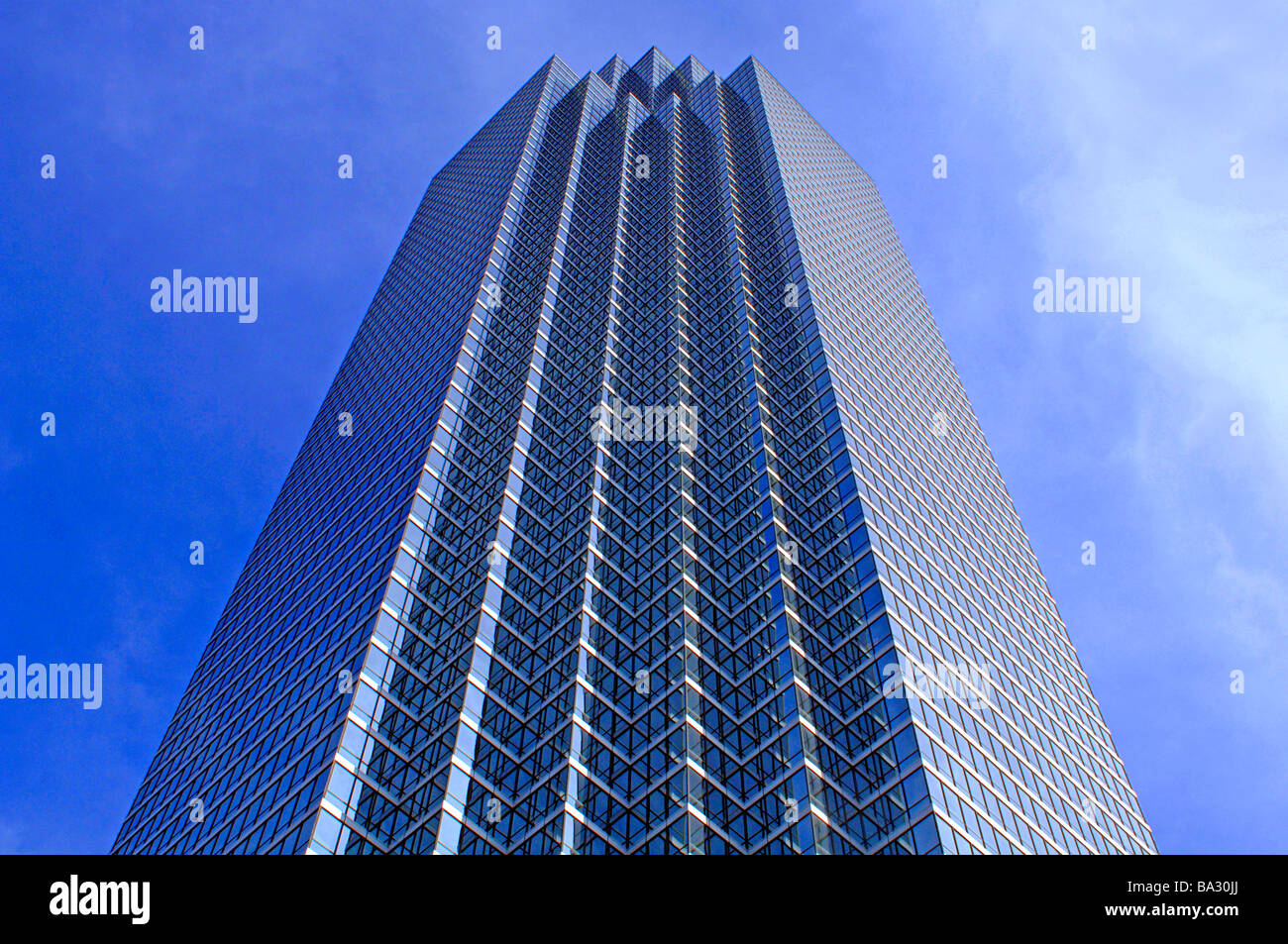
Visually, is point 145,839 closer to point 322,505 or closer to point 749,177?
point 322,505

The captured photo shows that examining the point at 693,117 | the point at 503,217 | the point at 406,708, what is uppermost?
the point at 693,117

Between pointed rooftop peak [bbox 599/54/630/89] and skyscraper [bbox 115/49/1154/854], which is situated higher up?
pointed rooftop peak [bbox 599/54/630/89]

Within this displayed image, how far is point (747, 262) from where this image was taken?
120m

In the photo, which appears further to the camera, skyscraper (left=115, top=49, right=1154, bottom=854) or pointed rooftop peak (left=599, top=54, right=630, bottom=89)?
pointed rooftop peak (left=599, top=54, right=630, bottom=89)

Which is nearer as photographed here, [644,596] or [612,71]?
[644,596]

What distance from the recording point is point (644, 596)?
78625mm

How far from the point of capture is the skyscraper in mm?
60562

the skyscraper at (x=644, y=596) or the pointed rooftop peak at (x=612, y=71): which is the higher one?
the pointed rooftop peak at (x=612, y=71)

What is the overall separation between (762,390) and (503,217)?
45374mm

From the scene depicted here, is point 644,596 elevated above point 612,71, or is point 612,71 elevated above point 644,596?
point 612,71

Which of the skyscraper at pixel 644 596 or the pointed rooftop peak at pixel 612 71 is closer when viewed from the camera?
the skyscraper at pixel 644 596

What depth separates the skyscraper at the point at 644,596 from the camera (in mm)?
60562
